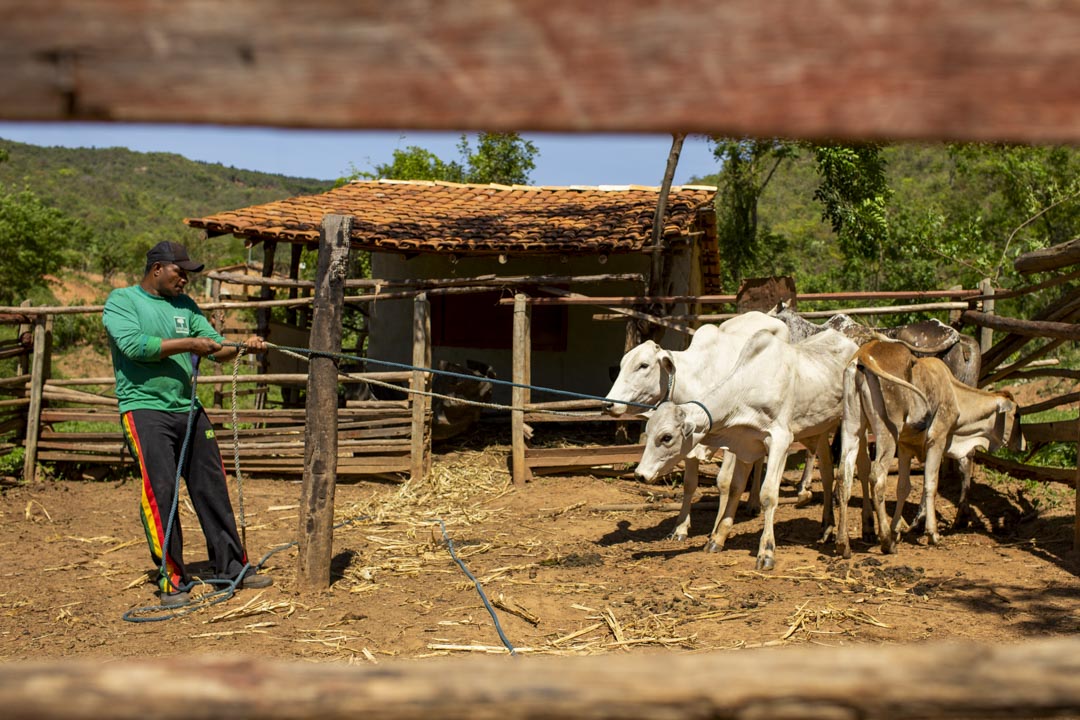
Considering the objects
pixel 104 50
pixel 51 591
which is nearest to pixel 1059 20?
pixel 104 50

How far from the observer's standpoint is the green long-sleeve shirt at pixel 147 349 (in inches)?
218

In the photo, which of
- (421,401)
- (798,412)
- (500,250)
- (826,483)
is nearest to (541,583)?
(798,412)

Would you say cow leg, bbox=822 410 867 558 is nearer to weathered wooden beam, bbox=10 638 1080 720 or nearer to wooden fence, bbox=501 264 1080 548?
wooden fence, bbox=501 264 1080 548

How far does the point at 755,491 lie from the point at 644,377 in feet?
6.86

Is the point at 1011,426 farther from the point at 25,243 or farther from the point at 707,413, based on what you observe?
the point at 25,243

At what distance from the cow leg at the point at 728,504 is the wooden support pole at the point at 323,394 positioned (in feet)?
10.3

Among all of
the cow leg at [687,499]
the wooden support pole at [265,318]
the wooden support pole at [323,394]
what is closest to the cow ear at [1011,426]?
the cow leg at [687,499]

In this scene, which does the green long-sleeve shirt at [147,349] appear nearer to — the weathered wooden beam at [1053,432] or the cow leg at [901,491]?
the cow leg at [901,491]

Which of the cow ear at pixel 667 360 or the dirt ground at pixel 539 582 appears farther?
the cow ear at pixel 667 360

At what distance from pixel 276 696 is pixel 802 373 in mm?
6579

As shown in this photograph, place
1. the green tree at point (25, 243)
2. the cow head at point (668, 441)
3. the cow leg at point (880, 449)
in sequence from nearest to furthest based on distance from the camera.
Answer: the cow head at point (668, 441) < the cow leg at point (880, 449) < the green tree at point (25, 243)

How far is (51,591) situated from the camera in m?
6.27

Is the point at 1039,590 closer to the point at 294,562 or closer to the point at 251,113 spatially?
the point at 294,562

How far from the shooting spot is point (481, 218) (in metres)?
13.3
